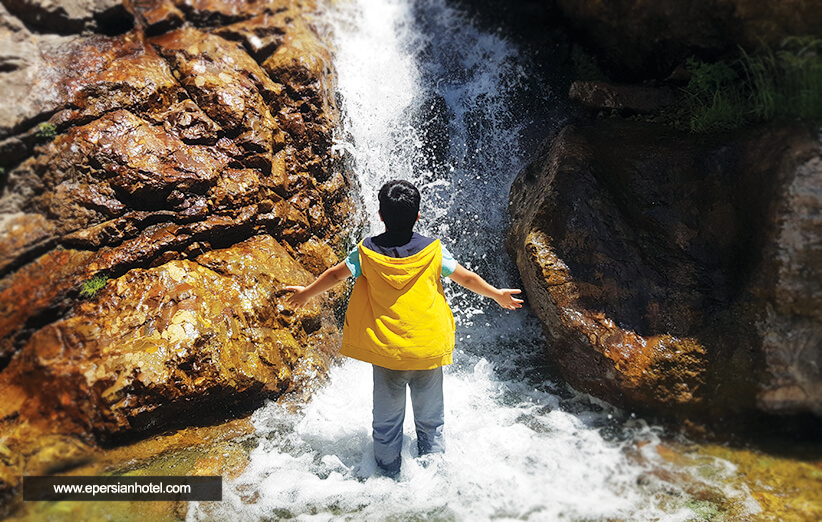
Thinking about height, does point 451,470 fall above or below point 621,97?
below

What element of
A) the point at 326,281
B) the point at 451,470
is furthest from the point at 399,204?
the point at 451,470

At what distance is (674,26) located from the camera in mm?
4574

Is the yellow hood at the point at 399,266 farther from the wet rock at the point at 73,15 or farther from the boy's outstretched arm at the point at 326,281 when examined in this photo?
the wet rock at the point at 73,15

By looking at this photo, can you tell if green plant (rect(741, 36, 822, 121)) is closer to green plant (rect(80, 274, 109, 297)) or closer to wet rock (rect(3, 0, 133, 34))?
green plant (rect(80, 274, 109, 297))

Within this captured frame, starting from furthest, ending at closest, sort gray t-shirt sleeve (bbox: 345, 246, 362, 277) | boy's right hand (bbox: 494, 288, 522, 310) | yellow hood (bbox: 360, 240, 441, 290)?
boy's right hand (bbox: 494, 288, 522, 310) → gray t-shirt sleeve (bbox: 345, 246, 362, 277) → yellow hood (bbox: 360, 240, 441, 290)

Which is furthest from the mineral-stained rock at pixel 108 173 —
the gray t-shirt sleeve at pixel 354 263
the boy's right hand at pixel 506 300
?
the boy's right hand at pixel 506 300

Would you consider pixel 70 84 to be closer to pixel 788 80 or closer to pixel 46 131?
pixel 46 131

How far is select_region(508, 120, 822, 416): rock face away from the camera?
126 inches

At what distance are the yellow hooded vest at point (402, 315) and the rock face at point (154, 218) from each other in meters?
1.35

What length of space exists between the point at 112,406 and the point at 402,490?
6.50ft

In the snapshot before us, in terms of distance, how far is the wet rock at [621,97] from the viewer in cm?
466

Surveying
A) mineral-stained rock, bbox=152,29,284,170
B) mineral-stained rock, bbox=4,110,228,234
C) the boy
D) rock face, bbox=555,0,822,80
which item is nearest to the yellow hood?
the boy

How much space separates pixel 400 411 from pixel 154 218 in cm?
248

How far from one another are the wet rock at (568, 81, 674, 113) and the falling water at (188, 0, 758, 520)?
0.47 meters
